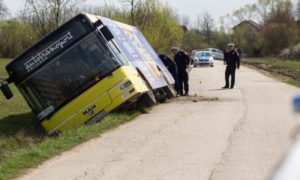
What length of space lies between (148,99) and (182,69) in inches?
201

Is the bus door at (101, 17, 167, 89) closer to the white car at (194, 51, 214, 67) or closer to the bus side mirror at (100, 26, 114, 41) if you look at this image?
the bus side mirror at (100, 26, 114, 41)

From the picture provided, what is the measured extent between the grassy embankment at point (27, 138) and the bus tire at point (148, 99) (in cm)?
75

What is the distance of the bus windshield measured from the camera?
1254 cm

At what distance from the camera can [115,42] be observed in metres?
13.6

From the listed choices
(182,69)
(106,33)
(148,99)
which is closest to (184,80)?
(182,69)

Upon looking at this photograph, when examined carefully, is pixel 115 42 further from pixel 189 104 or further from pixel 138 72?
pixel 189 104

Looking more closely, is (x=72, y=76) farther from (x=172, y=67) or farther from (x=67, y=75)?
(x=172, y=67)

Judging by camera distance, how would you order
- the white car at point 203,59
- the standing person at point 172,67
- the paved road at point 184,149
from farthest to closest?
the white car at point 203,59 → the standing person at point 172,67 → the paved road at point 184,149

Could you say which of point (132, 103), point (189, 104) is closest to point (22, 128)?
point (132, 103)

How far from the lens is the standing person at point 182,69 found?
18.9 metres

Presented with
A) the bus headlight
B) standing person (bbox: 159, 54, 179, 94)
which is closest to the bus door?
the bus headlight

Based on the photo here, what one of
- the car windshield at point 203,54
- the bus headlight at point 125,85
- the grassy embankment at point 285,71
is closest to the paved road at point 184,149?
the bus headlight at point 125,85

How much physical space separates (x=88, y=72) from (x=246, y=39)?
84.6m

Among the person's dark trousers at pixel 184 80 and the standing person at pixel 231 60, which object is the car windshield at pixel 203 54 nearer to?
the standing person at pixel 231 60
